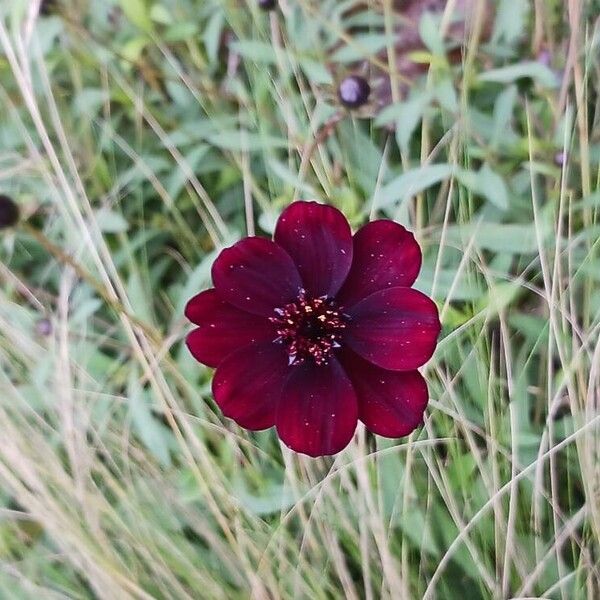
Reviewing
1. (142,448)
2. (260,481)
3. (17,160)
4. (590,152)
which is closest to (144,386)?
(142,448)

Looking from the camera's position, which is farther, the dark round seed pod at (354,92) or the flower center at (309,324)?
the dark round seed pod at (354,92)

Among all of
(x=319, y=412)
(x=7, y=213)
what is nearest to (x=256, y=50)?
(x=7, y=213)

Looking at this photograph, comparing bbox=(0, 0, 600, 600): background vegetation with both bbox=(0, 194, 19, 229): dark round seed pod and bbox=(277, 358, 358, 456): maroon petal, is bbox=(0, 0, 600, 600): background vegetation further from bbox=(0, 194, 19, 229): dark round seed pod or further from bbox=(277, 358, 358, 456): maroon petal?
bbox=(277, 358, 358, 456): maroon petal

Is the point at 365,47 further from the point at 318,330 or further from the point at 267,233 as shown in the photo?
the point at 318,330

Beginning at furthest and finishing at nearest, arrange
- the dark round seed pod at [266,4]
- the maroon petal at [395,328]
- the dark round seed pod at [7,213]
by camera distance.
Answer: the dark round seed pod at [266,4], the dark round seed pod at [7,213], the maroon petal at [395,328]

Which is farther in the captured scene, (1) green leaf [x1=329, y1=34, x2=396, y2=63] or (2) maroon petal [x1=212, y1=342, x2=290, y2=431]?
(1) green leaf [x1=329, y1=34, x2=396, y2=63]

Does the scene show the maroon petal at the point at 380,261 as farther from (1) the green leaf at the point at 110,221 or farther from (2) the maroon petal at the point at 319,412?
(1) the green leaf at the point at 110,221

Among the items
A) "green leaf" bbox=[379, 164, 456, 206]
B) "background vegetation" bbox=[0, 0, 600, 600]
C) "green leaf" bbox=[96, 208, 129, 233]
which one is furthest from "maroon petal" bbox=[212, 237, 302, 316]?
"green leaf" bbox=[96, 208, 129, 233]

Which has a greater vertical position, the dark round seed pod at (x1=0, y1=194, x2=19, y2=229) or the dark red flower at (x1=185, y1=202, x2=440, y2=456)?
Result: the dark round seed pod at (x1=0, y1=194, x2=19, y2=229)

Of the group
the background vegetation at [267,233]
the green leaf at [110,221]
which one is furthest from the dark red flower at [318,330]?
the green leaf at [110,221]
